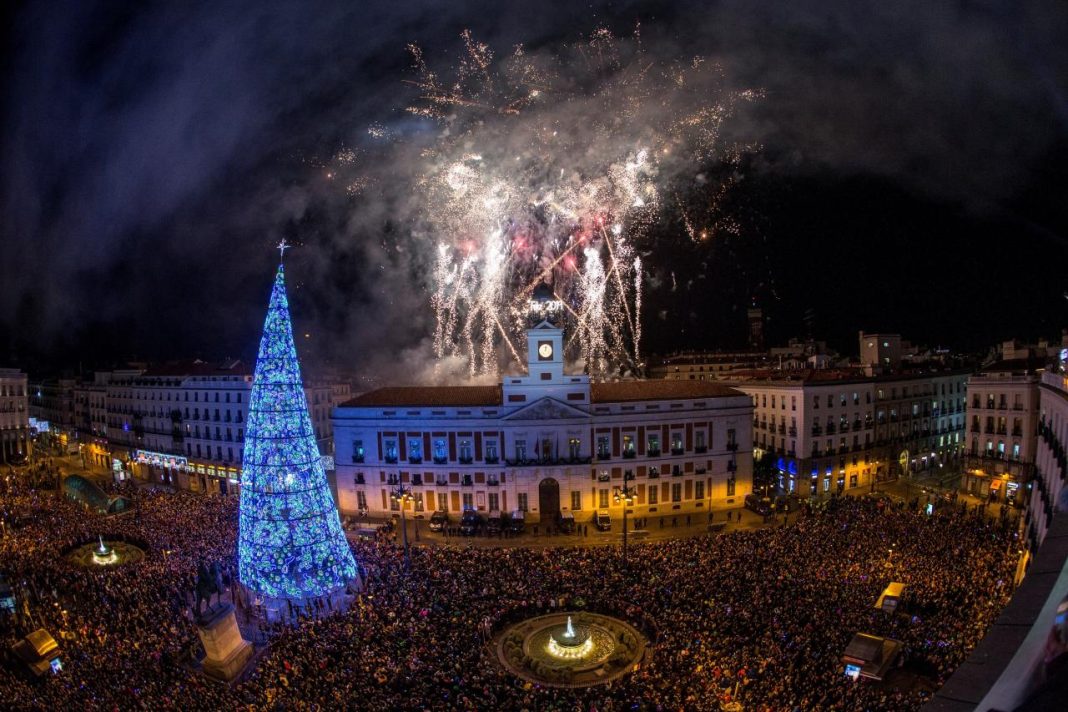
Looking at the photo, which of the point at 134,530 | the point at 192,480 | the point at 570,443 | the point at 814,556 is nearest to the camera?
the point at 814,556

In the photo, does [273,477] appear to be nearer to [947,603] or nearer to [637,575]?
[637,575]

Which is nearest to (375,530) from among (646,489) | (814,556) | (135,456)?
(646,489)

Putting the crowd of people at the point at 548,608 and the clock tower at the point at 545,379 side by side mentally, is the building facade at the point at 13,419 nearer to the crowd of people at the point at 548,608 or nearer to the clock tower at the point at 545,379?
the crowd of people at the point at 548,608

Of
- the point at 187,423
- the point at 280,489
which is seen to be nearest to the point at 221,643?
the point at 280,489

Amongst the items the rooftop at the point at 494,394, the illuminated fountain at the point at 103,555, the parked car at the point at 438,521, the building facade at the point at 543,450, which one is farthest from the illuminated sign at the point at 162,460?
the parked car at the point at 438,521

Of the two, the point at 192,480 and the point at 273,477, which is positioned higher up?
the point at 273,477
